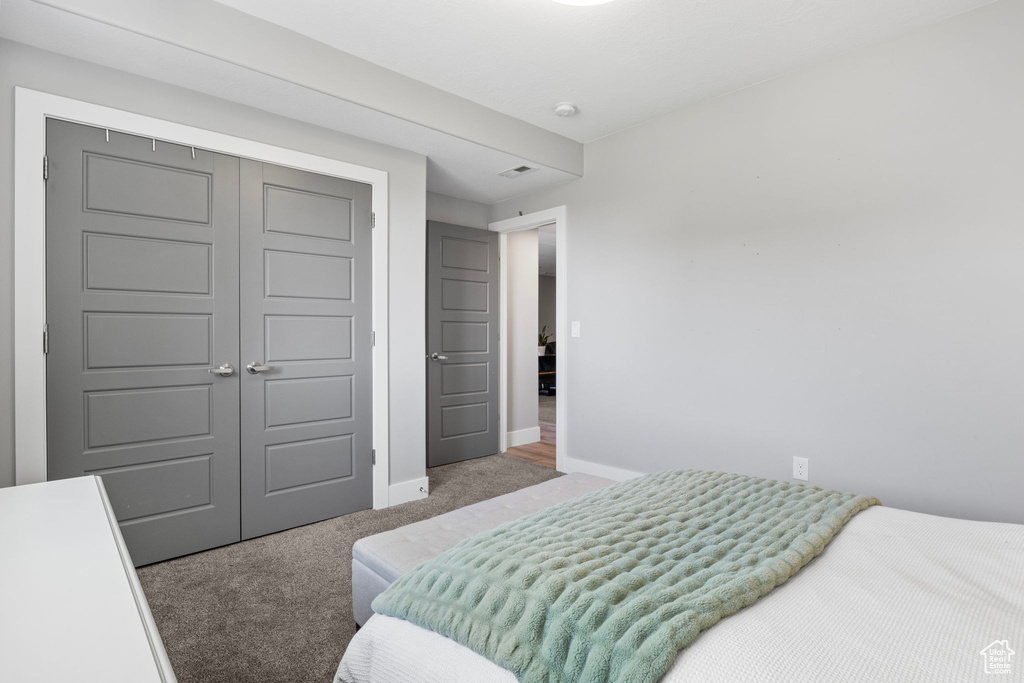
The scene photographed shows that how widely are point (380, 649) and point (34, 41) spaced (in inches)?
110

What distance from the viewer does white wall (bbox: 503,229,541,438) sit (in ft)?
16.4

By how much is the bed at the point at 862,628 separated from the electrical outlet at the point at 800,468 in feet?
4.73

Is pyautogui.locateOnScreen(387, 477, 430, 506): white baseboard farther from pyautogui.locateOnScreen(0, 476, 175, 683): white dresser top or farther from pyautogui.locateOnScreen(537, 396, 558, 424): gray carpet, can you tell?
pyautogui.locateOnScreen(537, 396, 558, 424): gray carpet

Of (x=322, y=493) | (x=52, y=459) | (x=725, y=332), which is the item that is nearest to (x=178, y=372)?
(x=52, y=459)

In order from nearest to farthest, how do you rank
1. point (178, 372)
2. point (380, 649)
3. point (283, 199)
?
point (380, 649), point (178, 372), point (283, 199)

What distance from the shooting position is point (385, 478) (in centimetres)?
327

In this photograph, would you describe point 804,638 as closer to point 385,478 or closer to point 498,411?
point 385,478

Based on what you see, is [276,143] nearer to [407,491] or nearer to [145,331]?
[145,331]

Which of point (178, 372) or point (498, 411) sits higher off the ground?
point (178, 372)

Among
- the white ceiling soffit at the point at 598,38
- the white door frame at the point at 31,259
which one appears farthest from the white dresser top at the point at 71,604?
the white ceiling soffit at the point at 598,38

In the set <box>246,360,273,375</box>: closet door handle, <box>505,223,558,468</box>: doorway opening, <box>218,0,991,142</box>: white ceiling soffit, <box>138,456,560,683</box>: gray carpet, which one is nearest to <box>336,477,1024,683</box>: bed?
<box>138,456,560,683</box>: gray carpet

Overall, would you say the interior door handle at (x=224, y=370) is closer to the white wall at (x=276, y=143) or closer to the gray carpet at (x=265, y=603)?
the white wall at (x=276, y=143)

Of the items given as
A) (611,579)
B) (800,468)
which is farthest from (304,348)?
(800,468)

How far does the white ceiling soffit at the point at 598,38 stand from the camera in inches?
88.9
